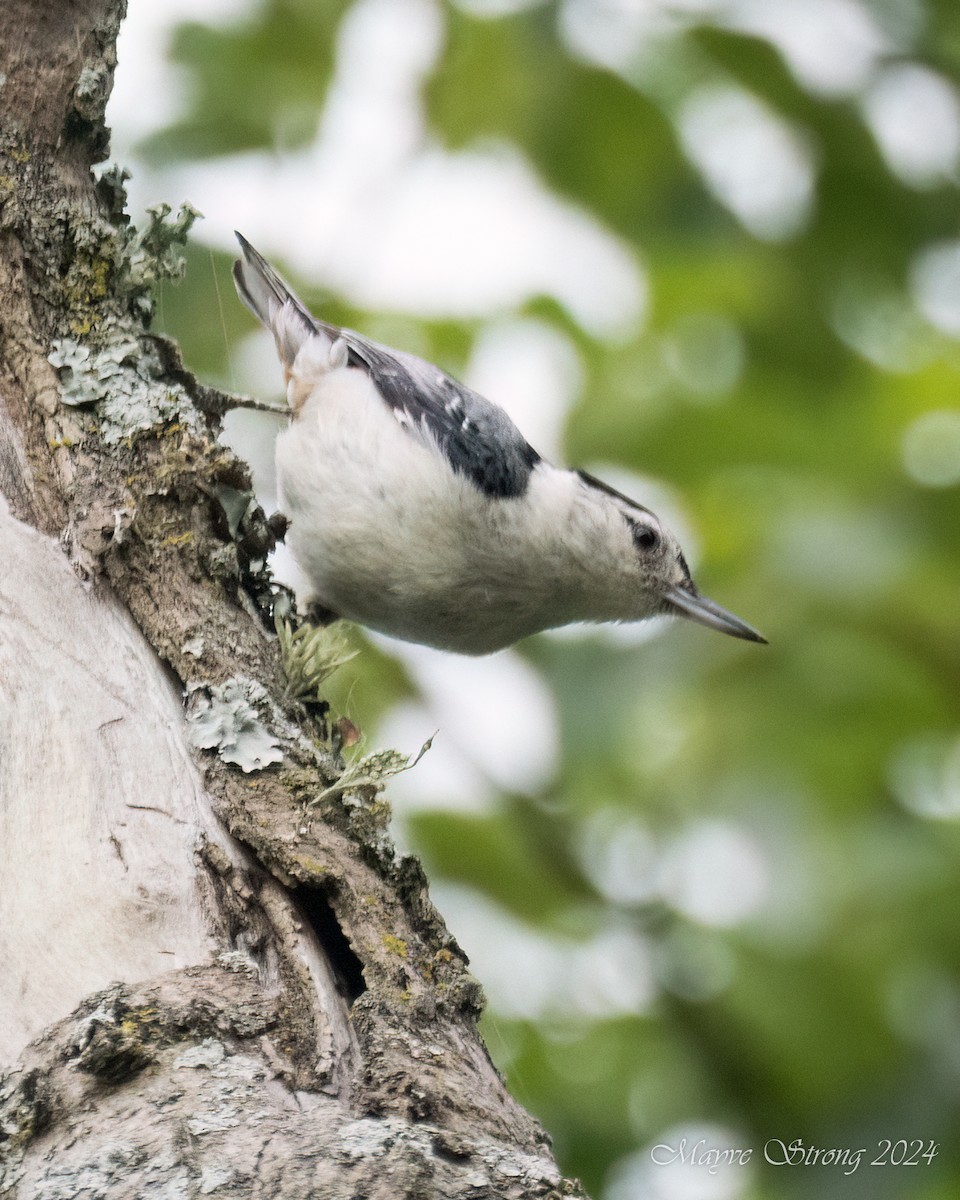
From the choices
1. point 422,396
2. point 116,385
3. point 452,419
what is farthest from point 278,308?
point 116,385

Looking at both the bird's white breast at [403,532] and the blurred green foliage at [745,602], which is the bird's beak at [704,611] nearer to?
the blurred green foliage at [745,602]

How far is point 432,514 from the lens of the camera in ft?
11.8

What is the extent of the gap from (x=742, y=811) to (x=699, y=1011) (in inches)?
26.4

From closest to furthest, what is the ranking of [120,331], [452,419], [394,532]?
[120,331], [394,532], [452,419]

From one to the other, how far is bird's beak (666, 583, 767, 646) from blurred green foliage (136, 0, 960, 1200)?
14 cm

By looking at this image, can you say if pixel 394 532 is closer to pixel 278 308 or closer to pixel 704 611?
pixel 278 308

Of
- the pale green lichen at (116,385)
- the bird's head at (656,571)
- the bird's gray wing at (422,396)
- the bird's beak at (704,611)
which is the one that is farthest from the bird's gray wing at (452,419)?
the pale green lichen at (116,385)

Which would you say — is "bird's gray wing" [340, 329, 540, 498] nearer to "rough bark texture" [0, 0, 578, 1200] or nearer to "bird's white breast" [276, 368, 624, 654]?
"bird's white breast" [276, 368, 624, 654]

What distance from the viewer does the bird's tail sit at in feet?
13.0

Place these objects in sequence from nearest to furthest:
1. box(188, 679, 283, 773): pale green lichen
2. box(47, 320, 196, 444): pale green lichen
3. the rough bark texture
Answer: the rough bark texture → box(188, 679, 283, 773): pale green lichen → box(47, 320, 196, 444): pale green lichen

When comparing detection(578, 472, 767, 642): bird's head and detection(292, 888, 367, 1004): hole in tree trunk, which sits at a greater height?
detection(578, 472, 767, 642): bird's head

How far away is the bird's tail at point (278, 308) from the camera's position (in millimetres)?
3971

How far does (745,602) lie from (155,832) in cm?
274

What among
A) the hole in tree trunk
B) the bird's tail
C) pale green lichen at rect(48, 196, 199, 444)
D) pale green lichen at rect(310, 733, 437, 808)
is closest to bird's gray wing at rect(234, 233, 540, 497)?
the bird's tail
